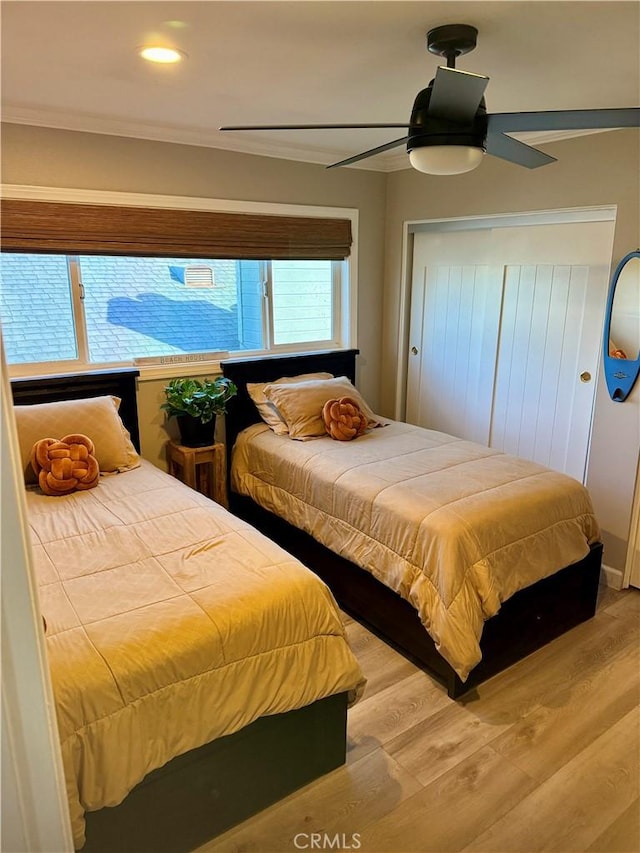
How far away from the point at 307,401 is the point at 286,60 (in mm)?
1864

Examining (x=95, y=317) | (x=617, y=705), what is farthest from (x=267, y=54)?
(x=617, y=705)

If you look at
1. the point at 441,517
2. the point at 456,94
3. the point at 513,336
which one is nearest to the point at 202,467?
the point at 441,517

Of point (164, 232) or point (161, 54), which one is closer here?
point (161, 54)

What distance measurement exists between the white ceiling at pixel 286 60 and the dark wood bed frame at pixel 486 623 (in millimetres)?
2073

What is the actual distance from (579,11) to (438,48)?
0.43 meters

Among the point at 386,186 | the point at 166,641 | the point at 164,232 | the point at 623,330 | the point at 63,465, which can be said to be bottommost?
the point at 166,641

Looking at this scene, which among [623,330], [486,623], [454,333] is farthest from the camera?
[454,333]

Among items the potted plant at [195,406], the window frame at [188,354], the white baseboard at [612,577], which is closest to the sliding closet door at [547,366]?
the white baseboard at [612,577]

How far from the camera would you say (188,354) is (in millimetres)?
3613

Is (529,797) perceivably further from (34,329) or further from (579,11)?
(34,329)

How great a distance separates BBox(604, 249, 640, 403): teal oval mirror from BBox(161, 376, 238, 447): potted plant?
2.15 metres

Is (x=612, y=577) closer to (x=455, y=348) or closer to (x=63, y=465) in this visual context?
(x=455, y=348)

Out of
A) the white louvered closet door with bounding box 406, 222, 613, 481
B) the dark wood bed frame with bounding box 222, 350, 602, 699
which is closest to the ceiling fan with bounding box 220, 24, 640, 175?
the white louvered closet door with bounding box 406, 222, 613, 481

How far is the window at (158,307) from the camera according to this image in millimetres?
3107
